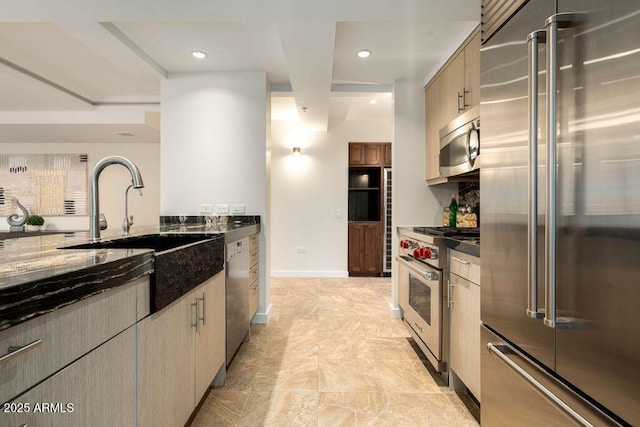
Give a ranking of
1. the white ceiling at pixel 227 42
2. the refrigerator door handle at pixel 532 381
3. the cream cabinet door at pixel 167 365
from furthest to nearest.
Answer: the white ceiling at pixel 227 42, the cream cabinet door at pixel 167 365, the refrigerator door handle at pixel 532 381

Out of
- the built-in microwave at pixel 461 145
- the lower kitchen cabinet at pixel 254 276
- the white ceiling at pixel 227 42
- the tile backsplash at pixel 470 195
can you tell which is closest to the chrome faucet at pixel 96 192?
the white ceiling at pixel 227 42

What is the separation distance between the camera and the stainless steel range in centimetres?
207

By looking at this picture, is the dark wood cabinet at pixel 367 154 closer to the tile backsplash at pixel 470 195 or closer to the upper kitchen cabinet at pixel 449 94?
the upper kitchen cabinet at pixel 449 94

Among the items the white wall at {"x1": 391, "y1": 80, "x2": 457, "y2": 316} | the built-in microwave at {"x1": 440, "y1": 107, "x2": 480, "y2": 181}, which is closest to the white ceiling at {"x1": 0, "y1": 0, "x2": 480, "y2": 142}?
the white wall at {"x1": 391, "y1": 80, "x2": 457, "y2": 316}

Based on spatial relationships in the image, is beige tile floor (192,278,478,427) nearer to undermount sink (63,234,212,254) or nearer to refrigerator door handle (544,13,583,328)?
undermount sink (63,234,212,254)

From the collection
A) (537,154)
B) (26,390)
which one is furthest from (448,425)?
(26,390)

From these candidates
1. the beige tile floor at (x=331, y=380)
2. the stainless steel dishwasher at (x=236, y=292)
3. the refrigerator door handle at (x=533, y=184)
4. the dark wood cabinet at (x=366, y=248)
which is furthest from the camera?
the dark wood cabinet at (x=366, y=248)

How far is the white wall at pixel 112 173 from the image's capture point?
6215 mm

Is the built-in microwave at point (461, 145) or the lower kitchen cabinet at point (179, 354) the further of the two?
the built-in microwave at point (461, 145)

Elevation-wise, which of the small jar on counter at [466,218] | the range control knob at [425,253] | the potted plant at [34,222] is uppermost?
the small jar on counter at [466,218]

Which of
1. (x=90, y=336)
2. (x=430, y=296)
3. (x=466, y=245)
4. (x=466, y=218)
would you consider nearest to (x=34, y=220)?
(x=90, y=336)

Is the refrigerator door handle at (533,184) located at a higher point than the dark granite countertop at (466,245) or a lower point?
higher

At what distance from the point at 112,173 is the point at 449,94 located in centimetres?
602

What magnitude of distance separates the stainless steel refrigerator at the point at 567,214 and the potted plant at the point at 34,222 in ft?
23.5
